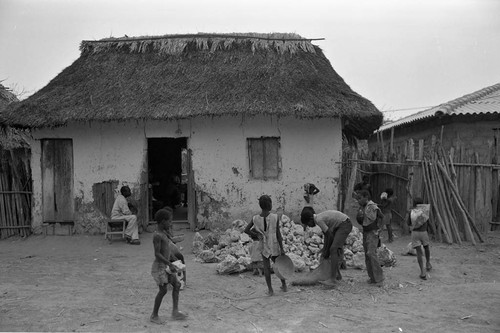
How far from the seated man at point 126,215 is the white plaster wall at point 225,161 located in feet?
2.57

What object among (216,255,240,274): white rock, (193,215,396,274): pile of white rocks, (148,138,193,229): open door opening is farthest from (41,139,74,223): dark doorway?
(216,255,240,274): white rock

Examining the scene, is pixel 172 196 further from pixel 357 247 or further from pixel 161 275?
pixel 161 275

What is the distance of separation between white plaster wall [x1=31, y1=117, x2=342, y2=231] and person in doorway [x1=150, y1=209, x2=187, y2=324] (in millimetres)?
5279

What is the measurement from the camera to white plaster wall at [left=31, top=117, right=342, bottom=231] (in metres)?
10.2

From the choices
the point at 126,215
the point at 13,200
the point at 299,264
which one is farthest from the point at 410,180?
the point at 13,200

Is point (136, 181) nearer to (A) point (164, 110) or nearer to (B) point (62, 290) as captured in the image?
(A) point (164, 110)

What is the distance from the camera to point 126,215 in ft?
31.2

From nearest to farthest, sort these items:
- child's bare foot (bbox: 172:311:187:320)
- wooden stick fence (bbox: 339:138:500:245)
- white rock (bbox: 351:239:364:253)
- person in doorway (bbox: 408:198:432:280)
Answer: child's bare foot (bbox: 172:311:187:320) < person in doorway (bbox: 408:198:432:280) < white rock (bbox: 351:239:364:253) < wooden stick fence (bbox: 339:138:500:245)

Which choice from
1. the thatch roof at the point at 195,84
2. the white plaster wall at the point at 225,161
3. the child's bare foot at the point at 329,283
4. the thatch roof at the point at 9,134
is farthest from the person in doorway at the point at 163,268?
the thatch roof at the point at 9,134

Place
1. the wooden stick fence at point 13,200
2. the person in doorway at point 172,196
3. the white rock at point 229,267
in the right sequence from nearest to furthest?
the white rock at point 229,267
the wooden stick fence at point 13,200
the person in doorway at point 172,196

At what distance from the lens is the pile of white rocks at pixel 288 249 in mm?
7145

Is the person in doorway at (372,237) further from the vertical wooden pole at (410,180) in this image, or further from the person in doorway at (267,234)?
the vertical wooden pole at (410,180)

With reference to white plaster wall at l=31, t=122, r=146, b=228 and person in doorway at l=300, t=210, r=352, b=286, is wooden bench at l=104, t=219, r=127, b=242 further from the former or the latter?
person in doorway at l=300, t=210, r=352, b=286

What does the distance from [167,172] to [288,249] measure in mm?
7160
